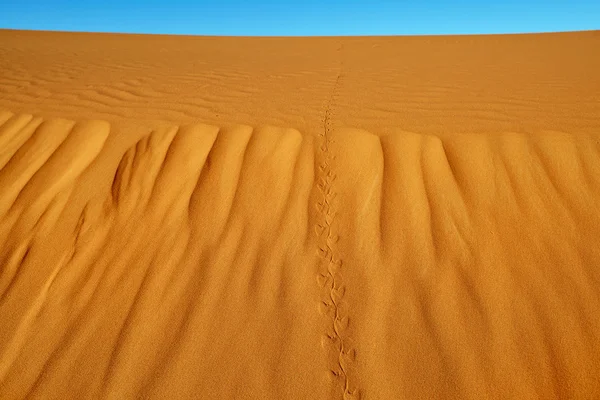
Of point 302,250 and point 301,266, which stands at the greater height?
point 302,250

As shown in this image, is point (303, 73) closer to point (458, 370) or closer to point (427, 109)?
point (427, 109)

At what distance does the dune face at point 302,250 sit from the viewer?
71.7 inches

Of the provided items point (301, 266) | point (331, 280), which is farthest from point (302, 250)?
point (331, 280)

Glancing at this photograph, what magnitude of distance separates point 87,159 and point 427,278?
2594mm

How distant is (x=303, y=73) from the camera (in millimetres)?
6113

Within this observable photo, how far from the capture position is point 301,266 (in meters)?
2.24

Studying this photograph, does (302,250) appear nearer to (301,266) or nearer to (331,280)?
(301,266)

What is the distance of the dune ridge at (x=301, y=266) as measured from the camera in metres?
1.81

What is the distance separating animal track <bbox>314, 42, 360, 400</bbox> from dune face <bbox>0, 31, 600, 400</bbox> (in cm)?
1

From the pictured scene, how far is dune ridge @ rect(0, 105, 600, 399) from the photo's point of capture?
5.95 ft

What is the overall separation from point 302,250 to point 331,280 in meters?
0.27

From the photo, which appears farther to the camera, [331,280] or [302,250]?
[302,250]

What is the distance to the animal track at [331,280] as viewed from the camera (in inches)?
71.9

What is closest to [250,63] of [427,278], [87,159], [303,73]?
[303,73]
